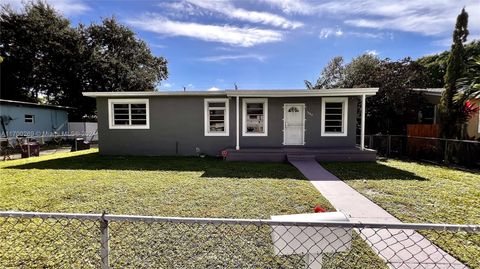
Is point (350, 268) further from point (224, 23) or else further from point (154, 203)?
point (224, 23)

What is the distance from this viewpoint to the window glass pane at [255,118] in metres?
12.0

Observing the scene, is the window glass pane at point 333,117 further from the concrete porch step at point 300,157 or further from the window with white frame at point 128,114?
the window with white frame at point 128,114

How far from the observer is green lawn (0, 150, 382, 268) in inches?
122

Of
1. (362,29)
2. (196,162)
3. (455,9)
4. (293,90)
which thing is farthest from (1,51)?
(455,9)

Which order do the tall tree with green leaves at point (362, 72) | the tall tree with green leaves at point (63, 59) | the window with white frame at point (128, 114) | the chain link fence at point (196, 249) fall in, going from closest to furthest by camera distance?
1. the chain link fence at point (196, 249)
2. the window with white frame at point (128, 114)
3. the tall tree with green leaves at point (362, 72)
4. the tall tree with green leaves at point (63, 59)

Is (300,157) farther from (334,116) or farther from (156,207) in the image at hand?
(156,207)

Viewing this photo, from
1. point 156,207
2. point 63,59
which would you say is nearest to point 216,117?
point 156,207

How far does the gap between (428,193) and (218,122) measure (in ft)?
26.5

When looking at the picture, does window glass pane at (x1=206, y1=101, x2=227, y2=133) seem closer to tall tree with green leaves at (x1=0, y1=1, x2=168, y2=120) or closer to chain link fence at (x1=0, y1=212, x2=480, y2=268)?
chain link fence at (x1=0, y1=212, x2=480, y2=268)

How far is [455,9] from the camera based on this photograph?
34.2 feet

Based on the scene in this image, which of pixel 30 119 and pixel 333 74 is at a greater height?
pixel 333 74

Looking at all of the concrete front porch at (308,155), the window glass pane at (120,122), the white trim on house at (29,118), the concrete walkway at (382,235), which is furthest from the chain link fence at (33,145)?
the concrete walkway at (382,235)

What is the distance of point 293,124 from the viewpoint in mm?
11961

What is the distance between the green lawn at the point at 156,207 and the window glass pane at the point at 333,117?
348 cm
